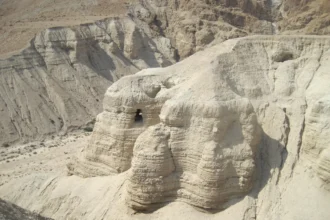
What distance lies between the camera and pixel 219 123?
15.8m

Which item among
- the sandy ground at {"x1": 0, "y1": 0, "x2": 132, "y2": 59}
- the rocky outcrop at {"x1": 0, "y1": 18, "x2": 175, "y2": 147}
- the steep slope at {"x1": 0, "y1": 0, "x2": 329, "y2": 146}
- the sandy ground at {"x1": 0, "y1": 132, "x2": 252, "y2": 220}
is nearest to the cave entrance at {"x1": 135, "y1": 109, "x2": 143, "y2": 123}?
the sandy ground at {"x1": 0, "y1": 132, "x2": 252, "y2": 220}

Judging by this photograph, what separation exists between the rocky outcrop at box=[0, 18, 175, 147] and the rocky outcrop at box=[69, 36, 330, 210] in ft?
76.2

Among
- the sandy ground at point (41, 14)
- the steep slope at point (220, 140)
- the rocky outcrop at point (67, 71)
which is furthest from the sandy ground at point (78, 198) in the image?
the sandy ground at point (41, 14)

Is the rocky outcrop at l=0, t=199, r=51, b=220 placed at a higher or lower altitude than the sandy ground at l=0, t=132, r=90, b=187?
higher

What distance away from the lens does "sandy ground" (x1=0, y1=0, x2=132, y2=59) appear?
52.5 m

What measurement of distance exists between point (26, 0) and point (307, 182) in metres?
62.1

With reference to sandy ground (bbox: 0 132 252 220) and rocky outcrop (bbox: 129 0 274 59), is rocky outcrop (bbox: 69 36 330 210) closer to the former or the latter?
sandy ground (bbox: 0 132 252 220)

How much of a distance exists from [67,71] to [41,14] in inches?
645

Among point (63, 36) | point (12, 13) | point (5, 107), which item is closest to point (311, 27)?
point (63, 36)

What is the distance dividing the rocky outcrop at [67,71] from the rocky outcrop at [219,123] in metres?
23.2

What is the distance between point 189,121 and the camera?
16375 mm

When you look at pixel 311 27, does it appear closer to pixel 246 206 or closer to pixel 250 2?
pixel 250 2

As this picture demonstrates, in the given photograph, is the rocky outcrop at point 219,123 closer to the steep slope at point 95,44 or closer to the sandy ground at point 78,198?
the sandy ground at point 78,198

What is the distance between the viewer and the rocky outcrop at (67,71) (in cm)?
4228
